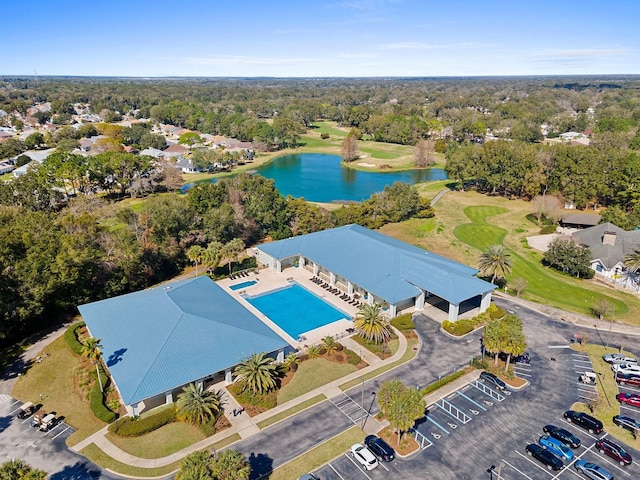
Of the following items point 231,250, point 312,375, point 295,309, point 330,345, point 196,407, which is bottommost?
point 295,309

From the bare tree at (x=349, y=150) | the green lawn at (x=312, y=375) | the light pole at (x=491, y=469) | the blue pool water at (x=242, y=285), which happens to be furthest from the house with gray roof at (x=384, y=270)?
the bare tree at (x=349, y=150)

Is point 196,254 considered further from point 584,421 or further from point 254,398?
point 584,421

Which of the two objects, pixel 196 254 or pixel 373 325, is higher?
pixel 196 254

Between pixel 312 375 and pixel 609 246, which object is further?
pixel 609 246

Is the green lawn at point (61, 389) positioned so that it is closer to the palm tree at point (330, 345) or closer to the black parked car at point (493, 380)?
the palm tree at point (330, 345)

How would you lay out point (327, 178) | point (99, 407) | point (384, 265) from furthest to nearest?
1. point (327, 178)
2. point (384, 265)
3. point (99, 407)

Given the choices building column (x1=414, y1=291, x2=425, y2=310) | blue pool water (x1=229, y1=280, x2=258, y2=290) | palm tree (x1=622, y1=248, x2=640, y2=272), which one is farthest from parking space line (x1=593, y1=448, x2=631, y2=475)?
blue pool water (x1=229, y1=280, x2=258, y2=290)

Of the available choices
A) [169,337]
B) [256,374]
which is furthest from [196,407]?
[169,337]
